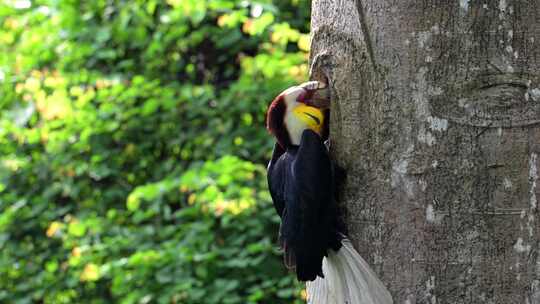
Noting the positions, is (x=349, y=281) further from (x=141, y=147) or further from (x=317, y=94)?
(x=141, y=147)

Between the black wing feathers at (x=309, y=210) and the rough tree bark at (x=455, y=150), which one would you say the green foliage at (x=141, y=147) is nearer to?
the black wing feathers at (x=309, y=210)

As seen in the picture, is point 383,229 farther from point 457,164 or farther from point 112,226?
point 112,226

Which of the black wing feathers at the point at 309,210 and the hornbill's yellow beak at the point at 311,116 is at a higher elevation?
the hornbill's yellow beak at the point at 311,116

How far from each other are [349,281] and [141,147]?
307 centimetres

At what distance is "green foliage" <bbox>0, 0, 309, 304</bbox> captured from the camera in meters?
4.21

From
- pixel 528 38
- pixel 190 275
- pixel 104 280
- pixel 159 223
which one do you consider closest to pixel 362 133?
pixel 528 38

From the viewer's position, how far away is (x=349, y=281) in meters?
1.86

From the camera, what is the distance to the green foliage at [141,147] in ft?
13.8

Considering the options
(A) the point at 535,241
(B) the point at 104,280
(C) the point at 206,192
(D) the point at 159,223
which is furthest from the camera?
(B) the point at 104,280

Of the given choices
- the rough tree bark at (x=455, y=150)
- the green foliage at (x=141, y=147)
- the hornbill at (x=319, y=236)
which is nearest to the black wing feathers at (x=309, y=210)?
the hornbill at (x=319, y=236)

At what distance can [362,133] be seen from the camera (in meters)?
1.86

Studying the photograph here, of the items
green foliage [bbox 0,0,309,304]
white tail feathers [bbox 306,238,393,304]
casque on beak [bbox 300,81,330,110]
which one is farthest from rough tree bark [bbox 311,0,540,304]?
green foliage [bbox 0,0,309,304]

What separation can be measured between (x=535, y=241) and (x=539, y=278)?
0.26 ft

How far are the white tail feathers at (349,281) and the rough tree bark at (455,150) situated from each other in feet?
0.08
